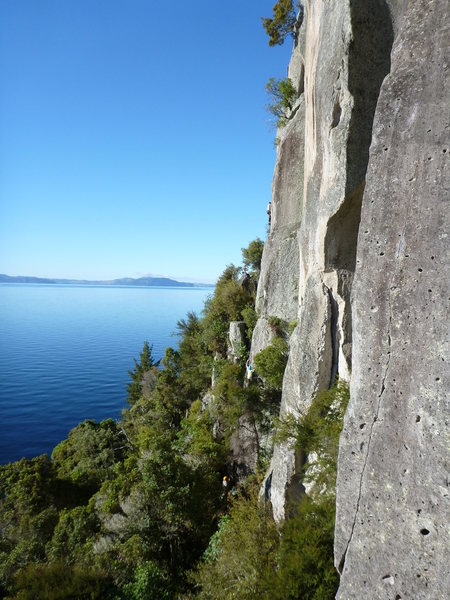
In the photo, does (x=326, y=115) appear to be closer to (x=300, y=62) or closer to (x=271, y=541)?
(x=300, y=62)

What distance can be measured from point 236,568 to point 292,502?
3268 mm

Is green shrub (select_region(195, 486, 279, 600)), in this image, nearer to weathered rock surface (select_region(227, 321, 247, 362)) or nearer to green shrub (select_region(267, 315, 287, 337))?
green shrub (select_region(267, 315, 287, 337))

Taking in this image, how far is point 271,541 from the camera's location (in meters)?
12.6

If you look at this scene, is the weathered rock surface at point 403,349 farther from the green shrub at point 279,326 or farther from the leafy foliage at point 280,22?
the leafy foliage at point 280,22

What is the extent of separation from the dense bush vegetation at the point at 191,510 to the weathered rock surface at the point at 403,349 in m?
4.88

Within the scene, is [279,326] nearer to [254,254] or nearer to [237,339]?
[237,339]

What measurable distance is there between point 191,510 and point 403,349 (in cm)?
1573

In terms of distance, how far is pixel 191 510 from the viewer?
55.5 feet

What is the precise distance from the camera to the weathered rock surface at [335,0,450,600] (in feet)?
16.5

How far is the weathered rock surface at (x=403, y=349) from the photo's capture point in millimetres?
5020

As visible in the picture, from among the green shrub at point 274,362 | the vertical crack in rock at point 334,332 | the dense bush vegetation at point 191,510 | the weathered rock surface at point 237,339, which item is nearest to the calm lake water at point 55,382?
the weathered rock surface at point 237,339

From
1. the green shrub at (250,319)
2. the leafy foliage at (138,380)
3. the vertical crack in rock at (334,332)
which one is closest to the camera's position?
the vertical crack in rock at (334,332)

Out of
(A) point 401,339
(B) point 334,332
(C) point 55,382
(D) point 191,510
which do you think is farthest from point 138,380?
(A) point 401,339

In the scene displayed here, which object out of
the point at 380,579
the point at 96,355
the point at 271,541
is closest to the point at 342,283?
the point at 380,579
